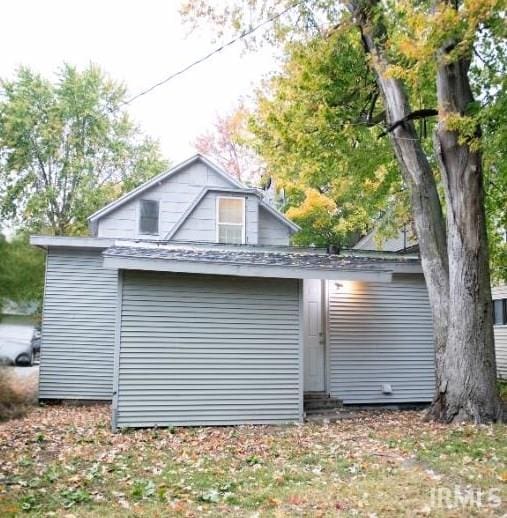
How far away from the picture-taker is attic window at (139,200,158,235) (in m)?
15.3

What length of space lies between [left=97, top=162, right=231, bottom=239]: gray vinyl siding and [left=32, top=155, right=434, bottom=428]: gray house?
3.53 ft

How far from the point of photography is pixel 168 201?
50.8ft

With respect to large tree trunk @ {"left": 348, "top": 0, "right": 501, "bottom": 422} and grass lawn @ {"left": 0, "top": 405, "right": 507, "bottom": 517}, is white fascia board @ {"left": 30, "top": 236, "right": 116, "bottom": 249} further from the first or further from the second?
large tree trunk @ {"left": 348, "top": 0, "right": 501, "bottom": 422}

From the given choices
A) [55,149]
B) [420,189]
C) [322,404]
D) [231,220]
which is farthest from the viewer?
[55,149]

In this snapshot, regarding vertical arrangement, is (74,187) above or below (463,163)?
above

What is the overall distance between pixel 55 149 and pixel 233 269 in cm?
2068

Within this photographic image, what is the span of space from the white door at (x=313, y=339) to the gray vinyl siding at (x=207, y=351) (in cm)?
147

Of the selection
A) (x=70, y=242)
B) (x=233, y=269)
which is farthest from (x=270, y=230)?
(x=233, y=269)

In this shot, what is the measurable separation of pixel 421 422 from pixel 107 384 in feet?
22.3

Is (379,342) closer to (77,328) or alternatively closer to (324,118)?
(324,118)

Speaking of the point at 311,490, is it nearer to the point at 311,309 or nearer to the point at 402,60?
the point at 311,309

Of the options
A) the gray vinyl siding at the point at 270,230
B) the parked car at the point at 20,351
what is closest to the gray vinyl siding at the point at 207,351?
the gray vinyl siding at the point at 270,230

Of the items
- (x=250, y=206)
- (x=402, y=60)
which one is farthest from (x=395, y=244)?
(x=402, y=60)

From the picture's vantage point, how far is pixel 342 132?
1041 centimetres
